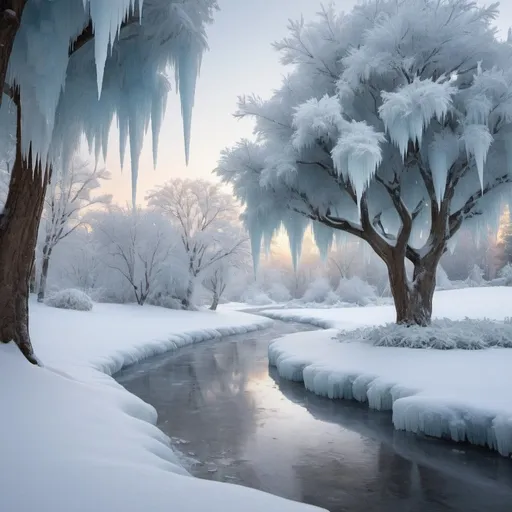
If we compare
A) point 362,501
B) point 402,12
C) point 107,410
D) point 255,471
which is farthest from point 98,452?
point 402,12

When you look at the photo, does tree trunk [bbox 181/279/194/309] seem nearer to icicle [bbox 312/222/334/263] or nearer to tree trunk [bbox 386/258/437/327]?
icicle [bbox 312/222/334/263]

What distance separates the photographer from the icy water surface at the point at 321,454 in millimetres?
4281

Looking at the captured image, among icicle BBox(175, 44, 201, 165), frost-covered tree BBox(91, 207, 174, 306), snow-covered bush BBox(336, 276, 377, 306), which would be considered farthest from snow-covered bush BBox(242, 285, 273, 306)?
icicle BBox(175, 44, 201, 165)

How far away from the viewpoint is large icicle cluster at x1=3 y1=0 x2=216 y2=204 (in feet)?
15.7

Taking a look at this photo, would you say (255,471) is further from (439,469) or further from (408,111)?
(408,111)

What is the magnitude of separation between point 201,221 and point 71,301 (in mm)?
14075

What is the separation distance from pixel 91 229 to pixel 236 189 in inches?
828

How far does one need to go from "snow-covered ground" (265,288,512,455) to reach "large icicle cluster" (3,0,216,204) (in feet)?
15.6

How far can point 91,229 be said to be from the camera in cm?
3073

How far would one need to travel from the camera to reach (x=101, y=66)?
14.1 ft

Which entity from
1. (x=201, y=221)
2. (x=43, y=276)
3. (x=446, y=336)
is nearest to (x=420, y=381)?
(x=446, y=336)

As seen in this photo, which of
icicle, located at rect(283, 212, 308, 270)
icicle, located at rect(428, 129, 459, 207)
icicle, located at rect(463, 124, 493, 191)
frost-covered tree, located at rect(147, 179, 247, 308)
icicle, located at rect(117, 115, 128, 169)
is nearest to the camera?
icicle, located at rect(117, 115, 128, 169)

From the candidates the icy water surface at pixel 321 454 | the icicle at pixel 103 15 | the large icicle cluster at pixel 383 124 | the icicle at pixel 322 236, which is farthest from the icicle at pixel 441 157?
the icicle at pixel 103 15

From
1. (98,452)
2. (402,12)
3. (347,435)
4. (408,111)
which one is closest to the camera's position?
(98,452)
